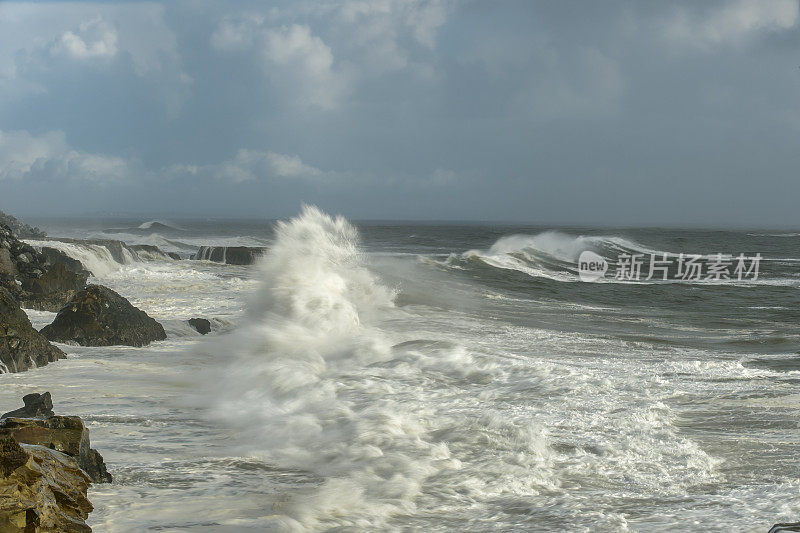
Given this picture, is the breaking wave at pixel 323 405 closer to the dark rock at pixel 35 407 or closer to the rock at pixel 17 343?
the dark rock at pixel 35 407

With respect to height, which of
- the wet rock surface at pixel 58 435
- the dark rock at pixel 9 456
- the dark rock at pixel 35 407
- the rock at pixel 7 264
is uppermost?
the rock at pixel 7 264

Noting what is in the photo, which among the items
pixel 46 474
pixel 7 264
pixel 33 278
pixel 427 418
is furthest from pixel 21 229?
pixel 46 474

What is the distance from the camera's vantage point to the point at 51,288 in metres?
10.8

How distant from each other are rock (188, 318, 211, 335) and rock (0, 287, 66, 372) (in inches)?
97.3

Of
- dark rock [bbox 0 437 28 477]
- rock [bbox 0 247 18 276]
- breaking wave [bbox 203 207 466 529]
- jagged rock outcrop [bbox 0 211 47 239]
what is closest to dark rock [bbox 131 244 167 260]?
jagged rock outcrop [bbox 0 211 47 239]

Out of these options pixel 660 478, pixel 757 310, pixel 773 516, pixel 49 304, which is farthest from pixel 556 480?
pixel 757 310

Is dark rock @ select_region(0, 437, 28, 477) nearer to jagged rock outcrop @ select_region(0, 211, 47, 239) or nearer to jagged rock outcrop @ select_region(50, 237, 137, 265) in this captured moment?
jagged rock outcrop @ select_region(50, 237, 137, 265)

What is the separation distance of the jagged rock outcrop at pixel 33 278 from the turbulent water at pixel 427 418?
74 centimetres

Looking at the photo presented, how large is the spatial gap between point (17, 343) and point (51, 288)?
16.2 feet

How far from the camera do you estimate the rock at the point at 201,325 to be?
355 inches

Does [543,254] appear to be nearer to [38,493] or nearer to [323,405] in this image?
[323,405]

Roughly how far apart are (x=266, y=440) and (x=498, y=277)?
54.0 ft

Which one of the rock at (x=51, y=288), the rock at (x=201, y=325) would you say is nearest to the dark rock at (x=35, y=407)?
the rock at (x=201, y=325)

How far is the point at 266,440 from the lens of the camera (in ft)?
15.3
